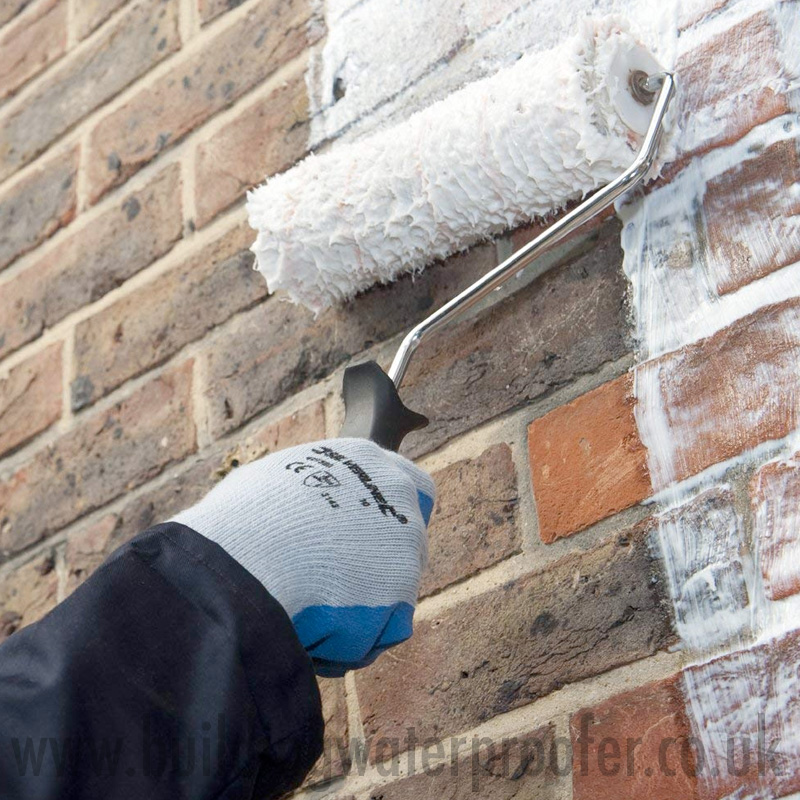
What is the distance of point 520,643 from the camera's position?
26.0 inches

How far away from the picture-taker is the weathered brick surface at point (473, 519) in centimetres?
69

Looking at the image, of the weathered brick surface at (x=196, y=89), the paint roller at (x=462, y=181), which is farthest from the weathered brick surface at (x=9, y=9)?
the paint roller at (x=462, y=181)

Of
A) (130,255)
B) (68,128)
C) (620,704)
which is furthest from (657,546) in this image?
(68,128)

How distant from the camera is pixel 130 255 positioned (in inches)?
39.1

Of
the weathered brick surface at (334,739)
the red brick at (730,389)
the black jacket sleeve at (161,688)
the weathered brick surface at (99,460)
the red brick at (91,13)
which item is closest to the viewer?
the black jacket sleeve at (161,688)

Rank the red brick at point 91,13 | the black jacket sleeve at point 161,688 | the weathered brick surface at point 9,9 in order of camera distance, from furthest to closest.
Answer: the weathered brick surface at point 9,9, the red brick at point 91,13, the black jacket sleeve at point 161,688

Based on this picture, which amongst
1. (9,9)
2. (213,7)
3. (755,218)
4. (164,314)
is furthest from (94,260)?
(755,218)

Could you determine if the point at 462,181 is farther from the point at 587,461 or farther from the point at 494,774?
the point at 494,774

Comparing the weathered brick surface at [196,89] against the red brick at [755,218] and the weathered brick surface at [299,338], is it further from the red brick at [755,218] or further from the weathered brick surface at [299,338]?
the red brick at [755,218]

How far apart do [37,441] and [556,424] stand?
0.52m

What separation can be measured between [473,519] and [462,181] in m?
0.21

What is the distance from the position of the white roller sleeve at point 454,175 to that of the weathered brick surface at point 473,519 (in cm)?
14

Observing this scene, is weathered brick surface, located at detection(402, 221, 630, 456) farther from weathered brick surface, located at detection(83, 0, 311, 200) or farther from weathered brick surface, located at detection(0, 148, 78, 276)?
weathered brick surface, located at detection(0, 148, 78, 276)

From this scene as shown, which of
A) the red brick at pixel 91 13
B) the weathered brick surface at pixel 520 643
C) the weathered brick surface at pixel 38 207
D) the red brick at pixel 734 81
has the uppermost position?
the red brick at pixel 91 13
